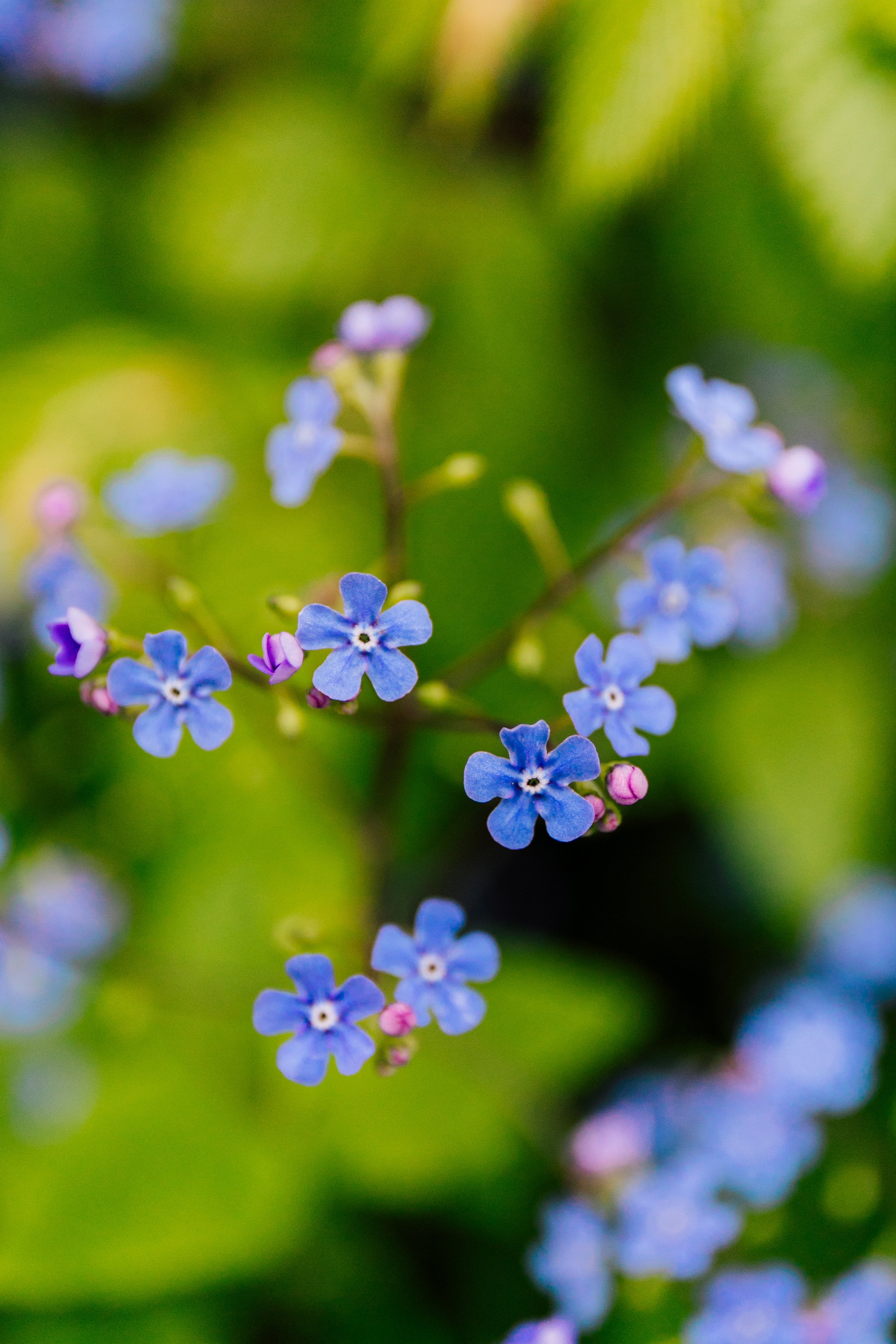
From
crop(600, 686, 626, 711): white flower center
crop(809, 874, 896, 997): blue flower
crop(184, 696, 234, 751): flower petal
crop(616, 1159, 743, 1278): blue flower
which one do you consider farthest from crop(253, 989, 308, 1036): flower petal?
crop(809, 874, 896, 997): blue flower

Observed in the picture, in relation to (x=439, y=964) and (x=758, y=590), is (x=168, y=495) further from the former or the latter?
(x=758, y=590)

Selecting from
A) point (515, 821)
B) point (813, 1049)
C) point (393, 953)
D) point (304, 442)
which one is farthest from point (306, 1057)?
point (813, 1049)

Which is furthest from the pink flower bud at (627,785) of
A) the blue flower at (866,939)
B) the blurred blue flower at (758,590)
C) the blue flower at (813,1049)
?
the blue flower at (866,939)

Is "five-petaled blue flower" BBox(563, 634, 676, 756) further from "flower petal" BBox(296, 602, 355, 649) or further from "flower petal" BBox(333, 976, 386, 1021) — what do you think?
"flower petal" BBox(333, 976, 386, 1021)

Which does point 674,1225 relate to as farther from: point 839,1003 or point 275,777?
point 275,777

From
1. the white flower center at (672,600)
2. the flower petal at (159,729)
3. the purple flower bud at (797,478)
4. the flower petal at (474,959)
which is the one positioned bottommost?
the flower petal at (474,959)

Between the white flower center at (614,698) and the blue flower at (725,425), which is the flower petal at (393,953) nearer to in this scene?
the white flower center at (614,698)
